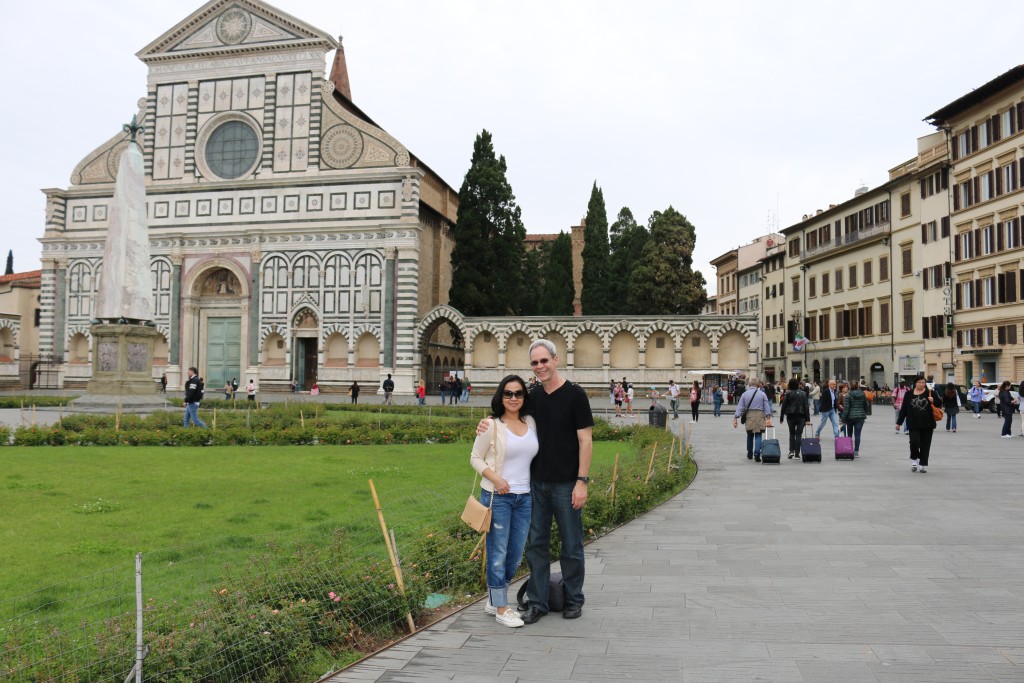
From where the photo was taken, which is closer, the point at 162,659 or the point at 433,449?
the point at 162,659

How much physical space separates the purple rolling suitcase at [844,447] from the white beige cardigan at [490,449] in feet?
43.3

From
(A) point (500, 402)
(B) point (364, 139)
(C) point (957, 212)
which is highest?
(B) point (364, 139)

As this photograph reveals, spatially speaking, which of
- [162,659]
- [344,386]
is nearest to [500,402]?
[162,659]

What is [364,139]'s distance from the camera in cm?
4950

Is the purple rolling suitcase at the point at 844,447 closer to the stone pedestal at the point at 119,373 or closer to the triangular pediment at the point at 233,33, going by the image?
the stone pedestal at the point at 119,373

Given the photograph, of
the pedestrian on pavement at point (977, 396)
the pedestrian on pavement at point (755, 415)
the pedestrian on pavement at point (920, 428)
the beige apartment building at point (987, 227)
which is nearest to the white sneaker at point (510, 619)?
the pedestrian on pavement at point (920, 428)

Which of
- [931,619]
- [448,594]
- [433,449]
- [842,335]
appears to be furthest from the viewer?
[842,335]

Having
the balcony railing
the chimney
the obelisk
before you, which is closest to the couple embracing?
the obelisk

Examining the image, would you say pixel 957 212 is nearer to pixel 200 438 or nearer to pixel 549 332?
pixel 549 332

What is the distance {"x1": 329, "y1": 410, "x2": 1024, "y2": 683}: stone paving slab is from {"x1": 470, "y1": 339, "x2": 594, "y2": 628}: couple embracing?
262mm

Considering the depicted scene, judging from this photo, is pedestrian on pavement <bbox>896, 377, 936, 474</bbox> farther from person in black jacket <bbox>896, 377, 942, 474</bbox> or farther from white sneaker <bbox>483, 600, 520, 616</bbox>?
white sneaker <bbox>483, 600, 520, 616</bbox>

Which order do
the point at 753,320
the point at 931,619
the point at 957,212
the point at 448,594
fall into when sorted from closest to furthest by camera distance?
the point at 931,619 → the point at 448,594 → the point at 957,212 → the point at 753,320

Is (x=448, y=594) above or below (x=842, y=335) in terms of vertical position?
below

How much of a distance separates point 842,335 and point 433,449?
43420 millimetres
